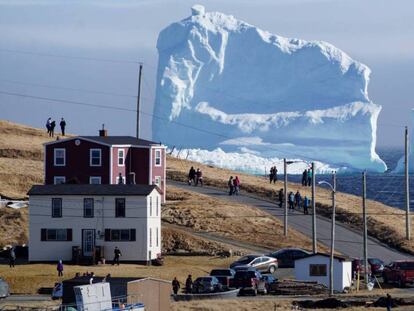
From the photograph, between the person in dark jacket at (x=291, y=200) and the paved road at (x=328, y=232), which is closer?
the paved road at (x=328, y=232)

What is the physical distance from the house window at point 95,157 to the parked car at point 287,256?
14.8 metres

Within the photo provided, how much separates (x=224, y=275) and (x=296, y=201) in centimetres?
2576

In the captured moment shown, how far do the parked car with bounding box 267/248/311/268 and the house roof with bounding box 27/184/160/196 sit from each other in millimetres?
8025

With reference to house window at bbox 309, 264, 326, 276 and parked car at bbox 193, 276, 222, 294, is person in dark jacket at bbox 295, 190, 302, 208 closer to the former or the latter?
house window at bbox 309, 264, 326, 276

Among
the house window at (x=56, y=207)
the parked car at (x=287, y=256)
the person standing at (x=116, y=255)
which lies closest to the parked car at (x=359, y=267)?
the parked car at (x=287, y=256)

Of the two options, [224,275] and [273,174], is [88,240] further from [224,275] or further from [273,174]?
[273,174]

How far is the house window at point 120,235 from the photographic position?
6625 cm

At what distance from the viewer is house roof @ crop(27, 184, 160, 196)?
6675 cm

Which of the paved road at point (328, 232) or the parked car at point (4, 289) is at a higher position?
the paved road at point (328, 232)

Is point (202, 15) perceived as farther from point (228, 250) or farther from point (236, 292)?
point (236, 292)

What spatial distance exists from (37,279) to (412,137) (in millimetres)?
105738

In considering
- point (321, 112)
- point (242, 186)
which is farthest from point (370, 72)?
point (242, 186)

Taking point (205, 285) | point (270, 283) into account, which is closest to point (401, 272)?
point (270, 283)

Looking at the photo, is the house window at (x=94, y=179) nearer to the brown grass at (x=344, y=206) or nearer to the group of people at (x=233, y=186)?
the group of people at (x=233, y=186)
